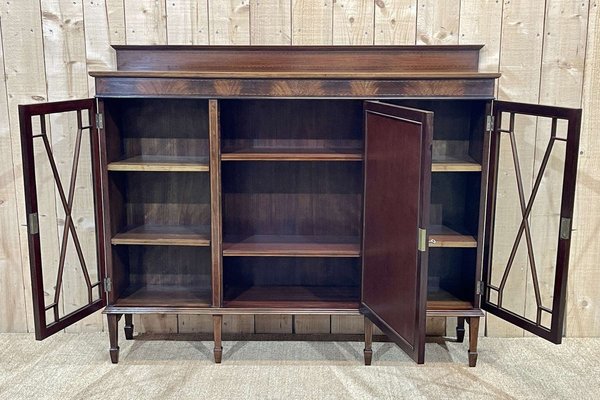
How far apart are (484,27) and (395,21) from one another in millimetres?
316

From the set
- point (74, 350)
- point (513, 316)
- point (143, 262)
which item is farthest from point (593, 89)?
point (74, 350)

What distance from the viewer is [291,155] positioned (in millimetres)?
2084

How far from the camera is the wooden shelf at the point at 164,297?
221 cm

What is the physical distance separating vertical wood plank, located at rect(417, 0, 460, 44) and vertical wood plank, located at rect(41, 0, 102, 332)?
121cm

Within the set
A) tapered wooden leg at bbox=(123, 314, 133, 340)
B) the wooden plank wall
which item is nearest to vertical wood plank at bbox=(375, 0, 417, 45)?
the wooden plank wall

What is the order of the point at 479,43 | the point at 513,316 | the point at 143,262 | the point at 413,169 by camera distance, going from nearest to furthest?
the point at 413,169, the point at 513,316, the point at 479,43, the point at 143,262

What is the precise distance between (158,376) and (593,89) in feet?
6.00

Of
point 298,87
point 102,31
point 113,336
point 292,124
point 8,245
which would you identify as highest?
point 102,31

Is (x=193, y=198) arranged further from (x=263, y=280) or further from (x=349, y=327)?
(x=349, y=327)

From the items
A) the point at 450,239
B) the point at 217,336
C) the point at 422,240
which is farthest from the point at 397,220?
the point at 217,336

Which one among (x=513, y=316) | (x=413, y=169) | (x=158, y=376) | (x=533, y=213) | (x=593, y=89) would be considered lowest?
(x=158, y=376)

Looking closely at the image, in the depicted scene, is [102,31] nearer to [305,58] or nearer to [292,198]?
[305,58]

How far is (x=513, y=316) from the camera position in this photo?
2.11m

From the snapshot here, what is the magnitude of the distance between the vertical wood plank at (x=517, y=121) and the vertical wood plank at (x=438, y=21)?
18cm
